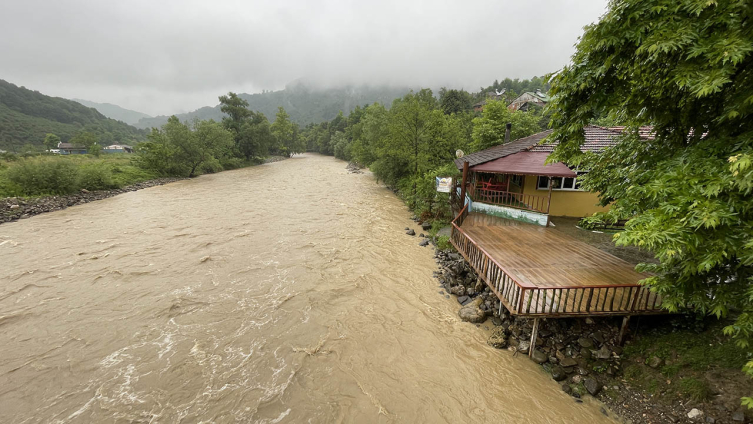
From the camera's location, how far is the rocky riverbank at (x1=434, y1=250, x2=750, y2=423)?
4.45m

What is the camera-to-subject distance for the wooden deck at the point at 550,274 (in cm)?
575

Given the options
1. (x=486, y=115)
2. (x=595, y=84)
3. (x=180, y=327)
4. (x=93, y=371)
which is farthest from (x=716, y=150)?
(x=486, y=115)

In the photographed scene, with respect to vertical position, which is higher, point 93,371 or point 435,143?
point 435,143

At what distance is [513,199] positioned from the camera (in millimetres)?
13695

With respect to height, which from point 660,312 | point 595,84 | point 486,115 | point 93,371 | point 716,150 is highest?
point 486,115

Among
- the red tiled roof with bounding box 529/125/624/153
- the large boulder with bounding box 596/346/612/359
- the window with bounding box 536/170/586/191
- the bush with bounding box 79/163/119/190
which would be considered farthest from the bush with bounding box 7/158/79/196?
the large boulder with bounding box 596/346/612/359

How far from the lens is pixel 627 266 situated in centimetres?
734

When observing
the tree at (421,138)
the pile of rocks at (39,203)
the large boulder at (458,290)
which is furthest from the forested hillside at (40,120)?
the large boulder at (458,290)

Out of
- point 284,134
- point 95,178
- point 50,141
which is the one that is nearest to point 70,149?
point 50,141

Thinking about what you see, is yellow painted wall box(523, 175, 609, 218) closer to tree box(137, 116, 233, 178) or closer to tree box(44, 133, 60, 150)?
tree box(137, 116, 233, 178)

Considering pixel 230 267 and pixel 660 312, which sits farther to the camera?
pixel 230 267

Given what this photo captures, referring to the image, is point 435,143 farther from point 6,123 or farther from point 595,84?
point 6,123

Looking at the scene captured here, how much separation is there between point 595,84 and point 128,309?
1313 centimetres

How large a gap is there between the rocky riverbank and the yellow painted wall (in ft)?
23.7
